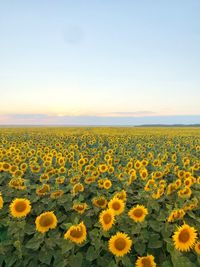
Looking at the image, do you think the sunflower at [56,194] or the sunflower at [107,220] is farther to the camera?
the sunflower at [56,194]

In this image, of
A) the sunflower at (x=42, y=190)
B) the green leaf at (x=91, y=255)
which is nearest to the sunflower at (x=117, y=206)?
the green leaf at (x=91, y=255)

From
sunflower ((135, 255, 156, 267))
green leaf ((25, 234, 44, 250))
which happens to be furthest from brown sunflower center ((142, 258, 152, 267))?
green leaf ((25, 234, 44, 250))

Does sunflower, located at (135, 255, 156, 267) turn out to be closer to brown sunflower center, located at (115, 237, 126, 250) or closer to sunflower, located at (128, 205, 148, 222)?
brown sunflower center, located at (115, 237, 126, 250)

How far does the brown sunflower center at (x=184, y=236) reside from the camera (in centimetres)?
390

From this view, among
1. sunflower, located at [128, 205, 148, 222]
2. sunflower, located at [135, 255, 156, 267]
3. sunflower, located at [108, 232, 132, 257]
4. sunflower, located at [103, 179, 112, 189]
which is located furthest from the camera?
sunflower, located at [103, 179, 112, 189]

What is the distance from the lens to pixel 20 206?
195 inches

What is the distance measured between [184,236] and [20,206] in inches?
98.8

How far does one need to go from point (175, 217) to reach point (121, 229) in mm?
933

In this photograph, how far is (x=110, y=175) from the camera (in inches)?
344

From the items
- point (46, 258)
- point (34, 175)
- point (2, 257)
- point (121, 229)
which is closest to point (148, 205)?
point (121, 229)

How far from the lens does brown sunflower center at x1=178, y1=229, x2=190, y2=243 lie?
390 cm

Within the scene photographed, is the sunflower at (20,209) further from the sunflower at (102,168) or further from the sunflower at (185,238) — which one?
the sunflower at (102,168)

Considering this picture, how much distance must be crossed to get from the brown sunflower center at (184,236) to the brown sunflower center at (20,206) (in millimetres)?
2391

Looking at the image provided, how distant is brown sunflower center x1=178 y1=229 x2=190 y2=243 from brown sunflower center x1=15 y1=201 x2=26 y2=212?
2391 mm
